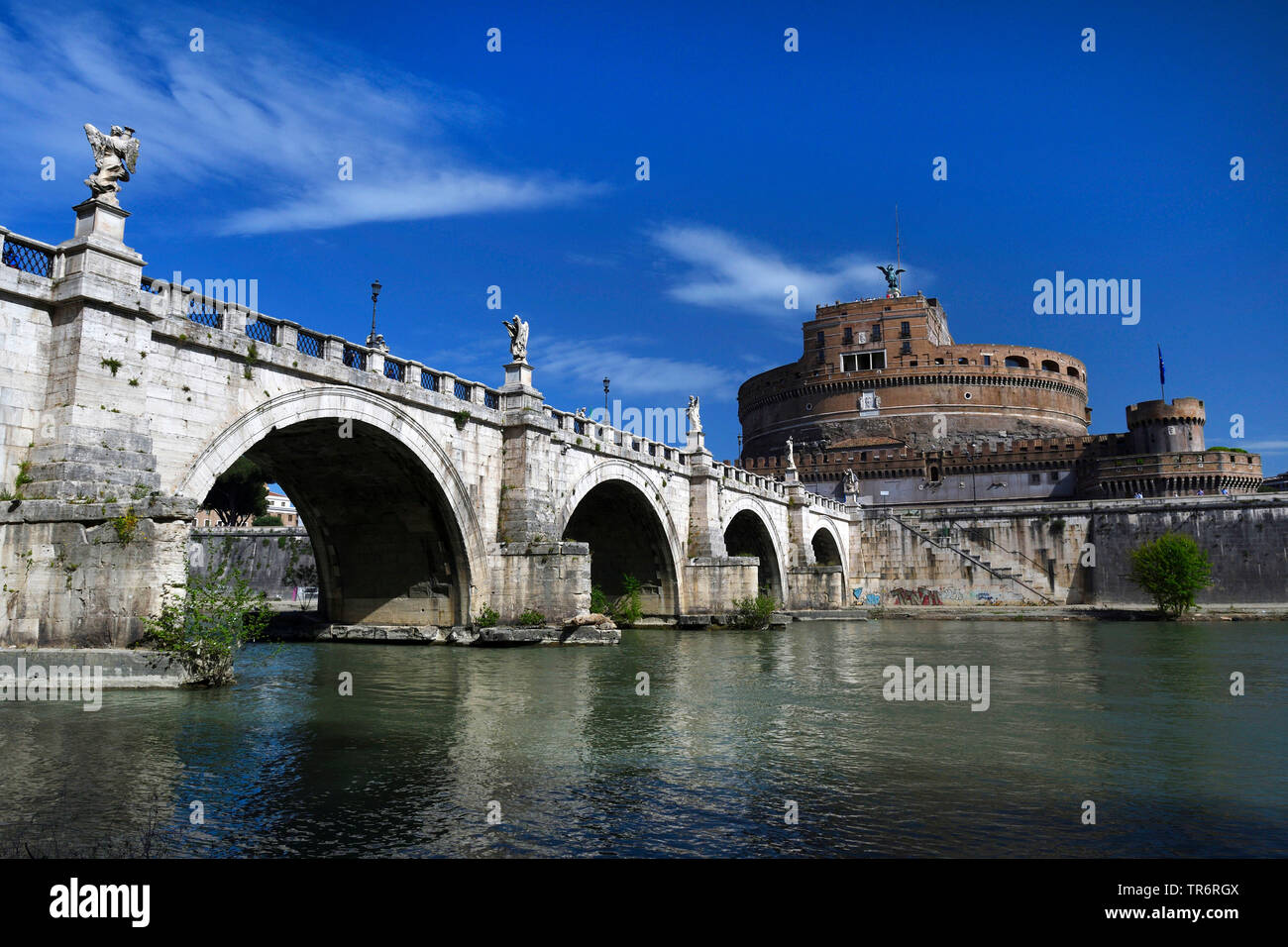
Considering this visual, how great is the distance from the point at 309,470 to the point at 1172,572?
133 feet

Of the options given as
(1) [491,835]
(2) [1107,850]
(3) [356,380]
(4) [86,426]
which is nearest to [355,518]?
(3) [356,380]

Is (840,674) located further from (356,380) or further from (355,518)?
(355,518)

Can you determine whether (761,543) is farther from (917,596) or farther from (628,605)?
(917,596)

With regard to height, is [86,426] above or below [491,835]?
above

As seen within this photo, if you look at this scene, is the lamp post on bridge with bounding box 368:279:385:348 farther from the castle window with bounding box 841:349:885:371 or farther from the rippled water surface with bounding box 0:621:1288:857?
the castle window with bounding box 841:349:885:371

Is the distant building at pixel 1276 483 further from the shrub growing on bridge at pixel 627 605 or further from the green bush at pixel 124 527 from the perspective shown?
the green bush at pixel 124 527

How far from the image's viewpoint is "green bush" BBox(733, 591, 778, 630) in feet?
107

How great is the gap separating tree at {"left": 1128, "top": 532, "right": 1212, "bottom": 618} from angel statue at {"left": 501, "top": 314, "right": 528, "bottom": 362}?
33.7 m

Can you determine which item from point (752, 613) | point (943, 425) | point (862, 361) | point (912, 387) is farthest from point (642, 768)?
point (862, 361)

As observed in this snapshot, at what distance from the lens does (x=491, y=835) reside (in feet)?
20.5

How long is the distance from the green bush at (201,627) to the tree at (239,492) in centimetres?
4394

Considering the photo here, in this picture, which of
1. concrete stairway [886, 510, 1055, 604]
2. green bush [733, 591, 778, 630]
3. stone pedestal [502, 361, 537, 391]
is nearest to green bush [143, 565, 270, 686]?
stone pedestal [502, 361, 537, 391]
